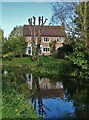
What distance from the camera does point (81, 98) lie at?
1650 cm

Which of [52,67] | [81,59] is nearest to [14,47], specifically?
[52,67]

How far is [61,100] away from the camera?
16.2 m

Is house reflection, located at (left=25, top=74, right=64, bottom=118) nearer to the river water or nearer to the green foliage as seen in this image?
the river water

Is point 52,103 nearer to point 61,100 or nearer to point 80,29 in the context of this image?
point 61,100

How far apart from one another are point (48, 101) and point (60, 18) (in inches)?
459

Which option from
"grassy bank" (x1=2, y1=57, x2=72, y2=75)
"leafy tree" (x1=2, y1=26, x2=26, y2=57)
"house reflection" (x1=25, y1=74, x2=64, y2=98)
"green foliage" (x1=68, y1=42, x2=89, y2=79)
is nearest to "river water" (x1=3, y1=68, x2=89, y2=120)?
"house reflection" (x1=25, y1=74, x2=64, y2=98)

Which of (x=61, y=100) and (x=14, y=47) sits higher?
(x=14, y=47)

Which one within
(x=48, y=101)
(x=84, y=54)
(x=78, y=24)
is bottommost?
(x=48, y=101)

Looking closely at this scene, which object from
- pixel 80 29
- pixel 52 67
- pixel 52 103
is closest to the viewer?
pixel 52 103

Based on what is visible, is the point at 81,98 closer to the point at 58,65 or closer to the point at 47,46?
the point at 58,65

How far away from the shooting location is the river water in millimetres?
12758

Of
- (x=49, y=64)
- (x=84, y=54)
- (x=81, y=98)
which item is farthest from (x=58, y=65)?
(x=81, y=98)

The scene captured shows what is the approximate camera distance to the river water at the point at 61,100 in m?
12.8

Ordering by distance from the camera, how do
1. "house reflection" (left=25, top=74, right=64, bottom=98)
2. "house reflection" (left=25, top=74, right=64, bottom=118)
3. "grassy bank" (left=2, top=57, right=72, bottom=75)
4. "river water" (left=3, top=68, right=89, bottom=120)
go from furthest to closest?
"grassy bank" (left=2, top=57, right=72, bottom=75)
"house reflection" (left=25, top=74, right=64, bottom=98)
"house reflection" (left=25, top=74, right=64, bottom=118)
"river water" (left=3, top=68, right=89, bottom=120)
